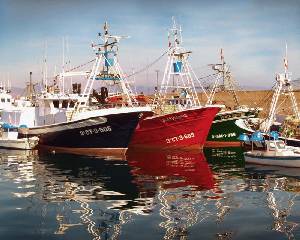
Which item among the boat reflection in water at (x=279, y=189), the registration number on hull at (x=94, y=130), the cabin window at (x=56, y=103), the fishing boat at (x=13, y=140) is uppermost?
the cabin window at (x=56, y=103)

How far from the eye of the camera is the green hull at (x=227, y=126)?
44.8 m

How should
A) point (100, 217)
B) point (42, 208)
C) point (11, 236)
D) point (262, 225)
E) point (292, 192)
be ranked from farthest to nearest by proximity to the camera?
point (292, 192) < point (42, 208) < point (100, 217) < point (262, 225) < point (11, 236)

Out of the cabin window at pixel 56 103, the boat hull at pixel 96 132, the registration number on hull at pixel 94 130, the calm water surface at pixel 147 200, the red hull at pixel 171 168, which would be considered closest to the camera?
the calm water surface at pixel 147 200

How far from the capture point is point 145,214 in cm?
1631

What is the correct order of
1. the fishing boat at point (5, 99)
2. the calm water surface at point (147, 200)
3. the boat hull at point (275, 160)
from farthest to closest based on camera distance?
the fishing boat at point (5, 99)
the boat hull at point (275, 160)
the calm water surface at point (147, 200)

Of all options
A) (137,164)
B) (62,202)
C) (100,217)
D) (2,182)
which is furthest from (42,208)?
(137,164)

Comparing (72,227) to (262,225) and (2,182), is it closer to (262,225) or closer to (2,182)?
(262,225)

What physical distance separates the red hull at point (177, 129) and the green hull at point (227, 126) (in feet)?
19.6

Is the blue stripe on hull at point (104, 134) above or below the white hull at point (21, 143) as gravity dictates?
above

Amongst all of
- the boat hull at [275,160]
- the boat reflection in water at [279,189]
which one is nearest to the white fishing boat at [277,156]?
the boat hull at [275,160]

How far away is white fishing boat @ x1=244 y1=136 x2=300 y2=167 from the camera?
2905cm

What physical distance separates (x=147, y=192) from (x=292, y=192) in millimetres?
7084

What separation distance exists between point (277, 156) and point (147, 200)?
1432 cm

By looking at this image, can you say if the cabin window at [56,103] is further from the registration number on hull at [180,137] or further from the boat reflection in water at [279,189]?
the boat reflection in water at [279,189]
